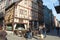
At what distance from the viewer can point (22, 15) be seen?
29312mm

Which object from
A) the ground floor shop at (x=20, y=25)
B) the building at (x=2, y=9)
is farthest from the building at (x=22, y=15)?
the building at (x=2, y=9)

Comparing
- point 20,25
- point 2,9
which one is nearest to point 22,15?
point 20,25

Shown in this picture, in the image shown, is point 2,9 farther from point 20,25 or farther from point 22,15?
point 20,25

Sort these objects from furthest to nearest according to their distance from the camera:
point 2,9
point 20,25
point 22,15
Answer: point 2,9 → point 22,15 → point 20,25

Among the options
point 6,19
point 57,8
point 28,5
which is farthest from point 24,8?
point 57,8

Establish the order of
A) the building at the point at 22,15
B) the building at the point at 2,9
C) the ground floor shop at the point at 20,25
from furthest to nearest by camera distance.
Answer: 1. the building at the point at 2,9
2. the building at the point at 22,15
3. the ground floor shop at the point at 20,25

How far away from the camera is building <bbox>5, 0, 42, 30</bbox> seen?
27.7 m

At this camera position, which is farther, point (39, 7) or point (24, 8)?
point (39, 7)

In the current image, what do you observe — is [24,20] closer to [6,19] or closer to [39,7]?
[6,19]

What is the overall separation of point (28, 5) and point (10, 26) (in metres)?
6.49

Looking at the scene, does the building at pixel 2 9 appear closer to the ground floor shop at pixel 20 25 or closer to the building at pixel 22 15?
the building at pixel 22 15

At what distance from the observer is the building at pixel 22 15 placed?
27700mm

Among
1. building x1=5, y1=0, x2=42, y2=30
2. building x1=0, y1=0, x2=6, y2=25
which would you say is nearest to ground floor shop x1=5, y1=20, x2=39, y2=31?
building x1=5, y1=0, x2=42, y2=30

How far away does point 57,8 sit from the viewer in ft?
68.1
